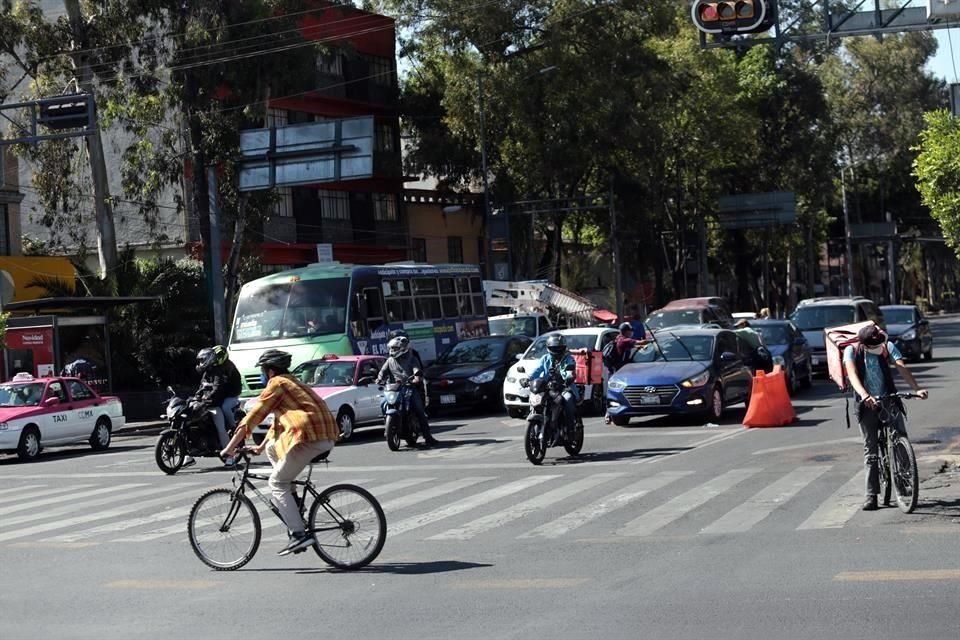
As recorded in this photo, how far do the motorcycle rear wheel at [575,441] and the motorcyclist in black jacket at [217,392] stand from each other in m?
5.46

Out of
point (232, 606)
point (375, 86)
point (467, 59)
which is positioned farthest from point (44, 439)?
point (375, 86)


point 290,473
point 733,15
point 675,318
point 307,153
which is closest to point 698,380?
point 733,15

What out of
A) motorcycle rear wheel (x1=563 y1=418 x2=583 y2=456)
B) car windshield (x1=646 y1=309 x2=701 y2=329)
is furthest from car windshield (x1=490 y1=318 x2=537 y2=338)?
motorcycle rear wheel (x1=563 y1=418 x2=583 y2=456)

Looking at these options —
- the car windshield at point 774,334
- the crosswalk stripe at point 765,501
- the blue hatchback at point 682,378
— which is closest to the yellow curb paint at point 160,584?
the crosswalk stripe at point 765,501

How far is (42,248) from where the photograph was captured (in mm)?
51500

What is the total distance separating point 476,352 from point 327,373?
18.4ft

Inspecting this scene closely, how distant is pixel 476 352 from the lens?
31.1m

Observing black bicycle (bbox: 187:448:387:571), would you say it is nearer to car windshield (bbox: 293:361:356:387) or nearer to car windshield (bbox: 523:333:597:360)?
car windshield (bbox: 293:361:356:387)

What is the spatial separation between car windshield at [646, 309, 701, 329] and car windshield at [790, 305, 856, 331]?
109 inches

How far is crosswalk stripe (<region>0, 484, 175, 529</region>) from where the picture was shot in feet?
51.8

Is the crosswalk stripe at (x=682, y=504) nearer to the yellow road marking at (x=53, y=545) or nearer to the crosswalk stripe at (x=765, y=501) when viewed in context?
the crosswalk stripe at (x=765, y=501)

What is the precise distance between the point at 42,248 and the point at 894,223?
6065 cm

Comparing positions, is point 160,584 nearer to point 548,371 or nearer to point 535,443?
point 535,443

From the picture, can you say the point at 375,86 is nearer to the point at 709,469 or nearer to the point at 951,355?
the point at 951,355
